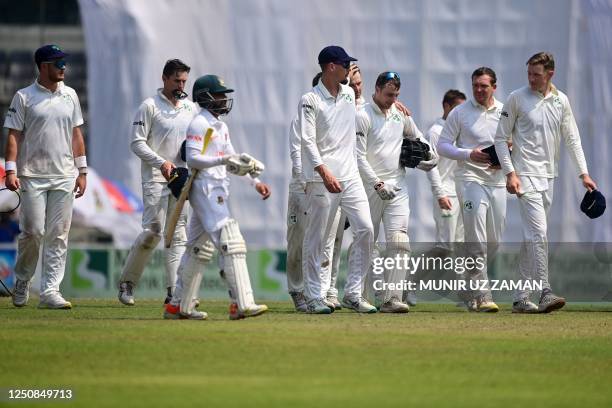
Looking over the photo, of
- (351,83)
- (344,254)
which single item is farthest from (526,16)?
(351,83)

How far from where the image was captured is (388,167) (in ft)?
46.5

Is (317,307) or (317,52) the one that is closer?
(317,307)

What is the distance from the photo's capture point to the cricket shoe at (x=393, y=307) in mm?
13984

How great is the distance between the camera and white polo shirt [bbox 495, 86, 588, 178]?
14023mm

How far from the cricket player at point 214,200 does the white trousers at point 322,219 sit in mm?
1448

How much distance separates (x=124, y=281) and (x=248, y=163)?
3.90 m

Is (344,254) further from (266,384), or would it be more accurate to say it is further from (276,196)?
(266,384)

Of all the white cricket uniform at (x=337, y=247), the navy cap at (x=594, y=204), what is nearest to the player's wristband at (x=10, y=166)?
the white cricket uniform at (x=337, y=247)

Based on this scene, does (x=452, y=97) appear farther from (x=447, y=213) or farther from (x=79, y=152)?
(x=79, y=152)

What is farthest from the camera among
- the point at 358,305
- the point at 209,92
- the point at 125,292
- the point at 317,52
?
the point at 317,52

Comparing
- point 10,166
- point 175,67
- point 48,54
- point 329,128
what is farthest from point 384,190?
point 10,166

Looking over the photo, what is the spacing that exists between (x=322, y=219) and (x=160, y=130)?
1975 mm

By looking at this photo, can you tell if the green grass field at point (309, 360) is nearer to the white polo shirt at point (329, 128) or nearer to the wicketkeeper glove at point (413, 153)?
the white polo shirt at point (329, 128)

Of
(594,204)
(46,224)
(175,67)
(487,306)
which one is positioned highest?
(175,67)
